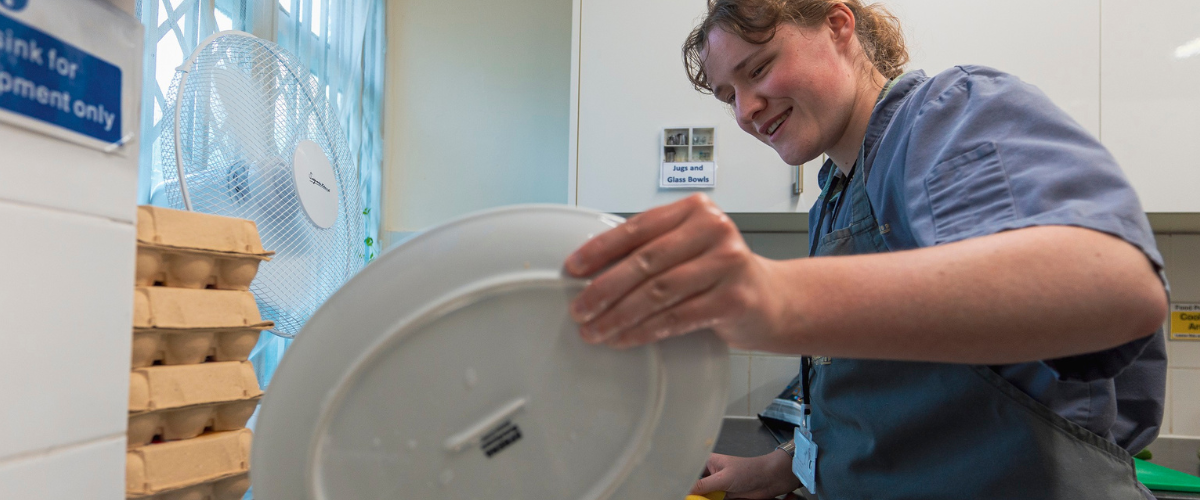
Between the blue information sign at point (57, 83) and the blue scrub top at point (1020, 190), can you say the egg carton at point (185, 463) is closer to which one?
the blue information sign at point (57, 83)

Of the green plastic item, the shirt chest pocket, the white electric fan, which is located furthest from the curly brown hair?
the green plastic item

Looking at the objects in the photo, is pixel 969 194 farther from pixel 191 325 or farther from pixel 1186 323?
A: pixel 1186 323

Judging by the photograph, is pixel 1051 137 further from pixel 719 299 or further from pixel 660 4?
pixel 660 4

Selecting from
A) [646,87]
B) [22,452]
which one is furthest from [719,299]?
[646,87]

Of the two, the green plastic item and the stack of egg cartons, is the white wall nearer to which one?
the stack of egg cartons

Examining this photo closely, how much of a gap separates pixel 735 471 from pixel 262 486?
842mm

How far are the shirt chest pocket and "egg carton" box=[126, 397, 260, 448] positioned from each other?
2.49ft

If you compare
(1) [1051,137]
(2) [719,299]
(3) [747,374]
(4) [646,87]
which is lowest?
(3) [747,374]

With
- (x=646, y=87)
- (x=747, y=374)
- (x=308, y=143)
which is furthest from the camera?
(x=747, y=374)

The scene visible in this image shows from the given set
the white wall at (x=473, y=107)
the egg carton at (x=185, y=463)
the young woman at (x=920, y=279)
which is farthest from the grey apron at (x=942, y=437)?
the white wall at (x=473, y=107)

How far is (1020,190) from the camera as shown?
1.55ft

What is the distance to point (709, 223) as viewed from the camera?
38cm

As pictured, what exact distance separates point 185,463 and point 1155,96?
2.06m

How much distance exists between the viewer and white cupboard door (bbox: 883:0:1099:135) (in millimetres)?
1545
